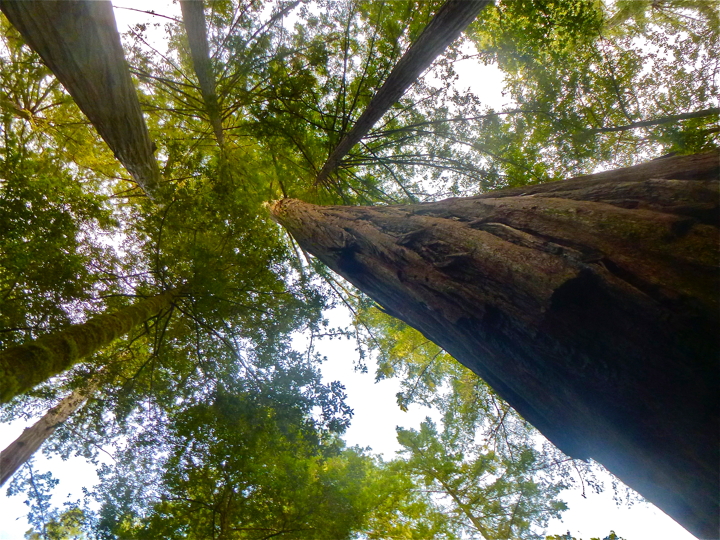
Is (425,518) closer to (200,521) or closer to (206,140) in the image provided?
(200,521)

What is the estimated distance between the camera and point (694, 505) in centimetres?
117

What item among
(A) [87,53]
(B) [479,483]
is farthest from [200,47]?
(B) [479,483]

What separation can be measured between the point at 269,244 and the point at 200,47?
3.27 m

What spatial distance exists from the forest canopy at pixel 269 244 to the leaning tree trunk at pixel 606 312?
333 centimetres

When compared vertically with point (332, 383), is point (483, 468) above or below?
above

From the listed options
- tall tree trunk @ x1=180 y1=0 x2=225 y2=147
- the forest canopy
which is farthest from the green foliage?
tall tree trunk @ x1=180 y1=0 x2=225 y2=147

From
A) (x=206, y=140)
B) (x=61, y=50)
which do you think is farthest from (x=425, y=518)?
(x=206, y=140)

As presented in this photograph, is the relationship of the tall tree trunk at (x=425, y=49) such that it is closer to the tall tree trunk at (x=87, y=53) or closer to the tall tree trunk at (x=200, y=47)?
the tall tree trunk at (x=200, y=47)

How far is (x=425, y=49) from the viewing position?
4203 mm

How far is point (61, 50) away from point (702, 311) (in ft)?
16.5

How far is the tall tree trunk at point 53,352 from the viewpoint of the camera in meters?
2.31

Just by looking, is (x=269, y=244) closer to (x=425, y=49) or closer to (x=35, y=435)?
(x=425, y=49)

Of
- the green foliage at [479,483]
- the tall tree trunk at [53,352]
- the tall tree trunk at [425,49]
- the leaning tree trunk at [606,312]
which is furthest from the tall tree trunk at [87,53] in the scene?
the green foliage at [479,483]

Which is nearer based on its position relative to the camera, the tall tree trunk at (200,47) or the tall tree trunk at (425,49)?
the tall tree trunk at (425,49)
